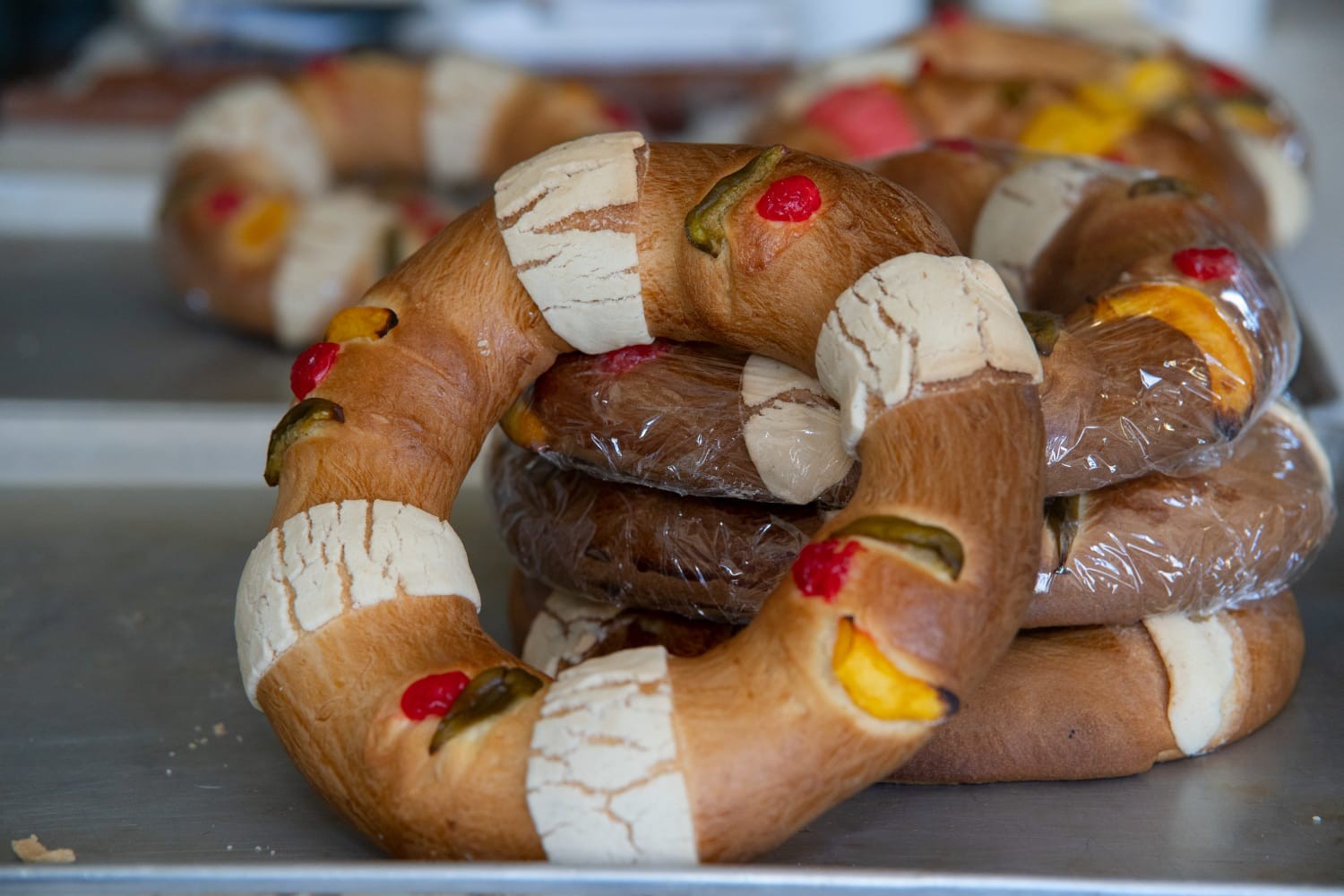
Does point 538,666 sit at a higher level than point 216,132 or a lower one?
lower

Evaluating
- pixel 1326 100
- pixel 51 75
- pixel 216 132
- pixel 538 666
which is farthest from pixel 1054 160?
pixel 51 75

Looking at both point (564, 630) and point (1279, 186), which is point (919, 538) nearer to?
point (564, 630)

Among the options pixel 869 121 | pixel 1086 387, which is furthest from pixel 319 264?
pixel 1086 387

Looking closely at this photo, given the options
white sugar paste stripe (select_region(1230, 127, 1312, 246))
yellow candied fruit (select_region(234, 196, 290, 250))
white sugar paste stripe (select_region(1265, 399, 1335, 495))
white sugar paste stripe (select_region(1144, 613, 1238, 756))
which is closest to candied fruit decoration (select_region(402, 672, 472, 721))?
white sugar paste stripe (select_region(1144, 613, 1238, 756))

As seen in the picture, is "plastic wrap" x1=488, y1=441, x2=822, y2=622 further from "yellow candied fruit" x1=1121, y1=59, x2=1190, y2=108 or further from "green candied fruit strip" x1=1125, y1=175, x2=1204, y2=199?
"yellow candied fruit" x1=1121, y1=59, x2=1190, y2=108

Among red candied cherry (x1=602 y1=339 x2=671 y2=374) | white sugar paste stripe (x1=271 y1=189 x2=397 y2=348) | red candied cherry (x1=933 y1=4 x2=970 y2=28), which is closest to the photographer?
red candied cherry (x1=602 y1=339 x2=671 y2=374)

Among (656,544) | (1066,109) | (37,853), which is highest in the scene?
(1066,109)

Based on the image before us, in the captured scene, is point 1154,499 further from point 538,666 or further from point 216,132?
point 216,132
